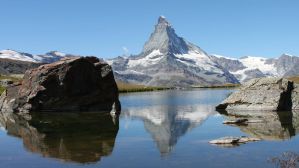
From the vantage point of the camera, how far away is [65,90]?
3654 inches

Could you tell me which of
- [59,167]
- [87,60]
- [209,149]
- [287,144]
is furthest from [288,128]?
[87,60]

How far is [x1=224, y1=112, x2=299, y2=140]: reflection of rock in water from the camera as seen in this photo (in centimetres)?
4857

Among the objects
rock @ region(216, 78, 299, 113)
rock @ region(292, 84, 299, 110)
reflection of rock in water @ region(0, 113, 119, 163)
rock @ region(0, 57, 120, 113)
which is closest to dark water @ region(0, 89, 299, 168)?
reflection of rock in water @ region(0, 113, 119, 163)

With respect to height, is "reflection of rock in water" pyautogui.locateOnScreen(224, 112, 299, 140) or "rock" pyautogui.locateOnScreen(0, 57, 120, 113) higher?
"rock" pyautogui.locateOnScreen(0, 57, 120, 113)

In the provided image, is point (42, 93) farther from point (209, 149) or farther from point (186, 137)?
point (209, 149)

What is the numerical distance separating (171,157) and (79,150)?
29.5 ft

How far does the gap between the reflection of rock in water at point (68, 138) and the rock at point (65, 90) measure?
821 inches

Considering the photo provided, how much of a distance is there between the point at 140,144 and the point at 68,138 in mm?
8982

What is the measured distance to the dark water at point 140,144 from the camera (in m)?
35.3

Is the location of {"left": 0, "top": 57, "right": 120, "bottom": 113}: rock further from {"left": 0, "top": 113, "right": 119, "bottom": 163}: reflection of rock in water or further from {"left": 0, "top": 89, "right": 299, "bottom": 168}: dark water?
{"left": 0, "top": 89, "right": 299, "bottom": 168}: dark water

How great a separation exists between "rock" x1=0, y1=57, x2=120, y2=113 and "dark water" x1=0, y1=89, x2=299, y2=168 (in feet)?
84.0

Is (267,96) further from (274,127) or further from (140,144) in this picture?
(140,144)

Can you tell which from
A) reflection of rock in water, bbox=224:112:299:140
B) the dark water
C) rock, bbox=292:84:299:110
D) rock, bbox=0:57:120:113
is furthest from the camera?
rock, bbox=0:57:120:113

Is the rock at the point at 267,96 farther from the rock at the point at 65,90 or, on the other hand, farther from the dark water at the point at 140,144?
the rock at the point at 65,90
